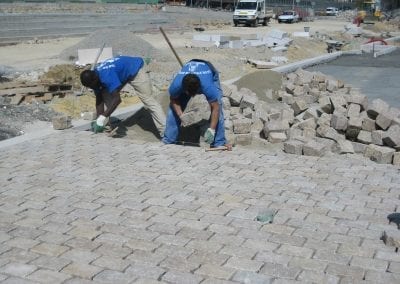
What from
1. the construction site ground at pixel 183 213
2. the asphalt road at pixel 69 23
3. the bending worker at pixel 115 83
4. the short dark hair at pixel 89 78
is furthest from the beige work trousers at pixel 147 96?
the asphalt road at pixel 69 23

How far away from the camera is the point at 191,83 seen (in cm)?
734

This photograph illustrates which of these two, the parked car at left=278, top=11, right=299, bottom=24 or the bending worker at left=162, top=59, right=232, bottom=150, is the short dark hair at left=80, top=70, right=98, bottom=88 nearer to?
the bending worker at left=162, top=59, right=232, bottom=150

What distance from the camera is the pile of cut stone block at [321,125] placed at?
7652 millimetres

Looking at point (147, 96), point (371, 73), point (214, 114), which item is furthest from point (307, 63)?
point (214, 114)

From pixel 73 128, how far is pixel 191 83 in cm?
Result: 256

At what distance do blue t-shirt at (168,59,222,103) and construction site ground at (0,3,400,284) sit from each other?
0.81 meters

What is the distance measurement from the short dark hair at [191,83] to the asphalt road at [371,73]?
629 centimetres

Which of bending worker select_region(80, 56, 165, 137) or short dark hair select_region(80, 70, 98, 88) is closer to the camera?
short dark hair select_region(80, 70, 98, 88)

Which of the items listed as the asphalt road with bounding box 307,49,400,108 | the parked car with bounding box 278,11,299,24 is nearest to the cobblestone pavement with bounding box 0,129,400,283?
the asphalt road with bounding box 307,49,400,108

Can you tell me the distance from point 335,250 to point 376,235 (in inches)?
21.9

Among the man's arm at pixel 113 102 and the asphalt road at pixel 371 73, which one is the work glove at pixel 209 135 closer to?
the man's arm at pixel 113 102

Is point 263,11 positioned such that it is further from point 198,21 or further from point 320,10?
point 320,10

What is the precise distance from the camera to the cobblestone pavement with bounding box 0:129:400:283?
4.25 meters

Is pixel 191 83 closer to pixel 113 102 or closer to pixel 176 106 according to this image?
pixel 176 106
